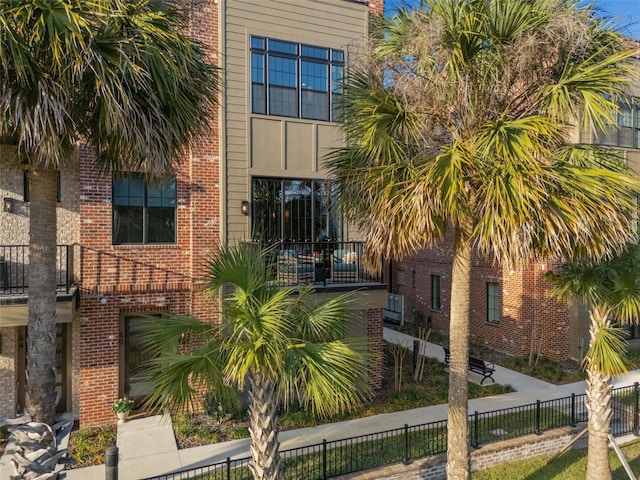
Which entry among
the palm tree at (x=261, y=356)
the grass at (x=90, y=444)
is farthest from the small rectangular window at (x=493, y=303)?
the grass at (x=90, y=444)

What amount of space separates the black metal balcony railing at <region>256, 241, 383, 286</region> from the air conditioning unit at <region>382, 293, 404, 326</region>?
27.6ft

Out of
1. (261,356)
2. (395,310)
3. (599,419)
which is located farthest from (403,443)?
(395,310)

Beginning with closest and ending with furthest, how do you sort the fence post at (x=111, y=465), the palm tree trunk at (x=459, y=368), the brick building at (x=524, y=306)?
the fence post at (x=111, y=465) → the palm tree trunk at (x=459, y=368) → the brick building at (x=524, y=306)

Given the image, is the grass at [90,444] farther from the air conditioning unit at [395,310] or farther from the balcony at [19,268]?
the air conditioning unit at [395,310]

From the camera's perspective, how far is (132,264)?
9586mm

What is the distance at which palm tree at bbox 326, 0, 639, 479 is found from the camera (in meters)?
5.06

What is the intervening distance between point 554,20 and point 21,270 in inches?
406

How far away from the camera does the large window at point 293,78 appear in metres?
10.7

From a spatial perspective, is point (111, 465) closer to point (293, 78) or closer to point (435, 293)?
point (293, 78)

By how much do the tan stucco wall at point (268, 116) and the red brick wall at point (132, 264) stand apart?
0.36 m

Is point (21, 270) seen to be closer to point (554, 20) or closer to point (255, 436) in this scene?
point (255, 436)

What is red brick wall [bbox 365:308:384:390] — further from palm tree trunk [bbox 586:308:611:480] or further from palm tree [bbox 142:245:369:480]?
palm tree [bbox 142:245:369:480]

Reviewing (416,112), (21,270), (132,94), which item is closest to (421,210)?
(416,112)

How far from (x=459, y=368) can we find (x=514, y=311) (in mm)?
10180
